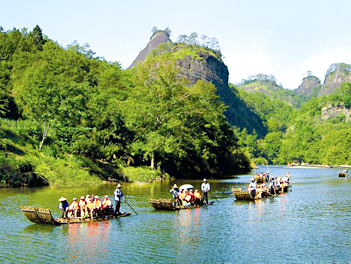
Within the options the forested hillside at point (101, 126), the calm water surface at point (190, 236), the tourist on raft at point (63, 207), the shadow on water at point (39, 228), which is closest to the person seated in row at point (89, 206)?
the calm water surface at point (190, 236)

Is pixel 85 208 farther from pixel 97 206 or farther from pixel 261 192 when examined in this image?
pixel 261 192

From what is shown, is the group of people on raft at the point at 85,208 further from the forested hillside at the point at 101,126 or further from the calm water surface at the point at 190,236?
the forested hillside at the point at 101,126

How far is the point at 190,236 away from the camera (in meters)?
27.6

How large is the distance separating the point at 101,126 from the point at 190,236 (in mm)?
44484

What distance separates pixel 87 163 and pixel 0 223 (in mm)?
31990

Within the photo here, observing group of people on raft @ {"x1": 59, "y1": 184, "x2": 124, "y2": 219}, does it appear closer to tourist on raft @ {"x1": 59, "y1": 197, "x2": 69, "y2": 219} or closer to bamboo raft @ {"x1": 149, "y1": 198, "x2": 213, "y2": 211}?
tourist on raft @ {"x1": 59, "y1": 197, "x2": 69, "y2": 219}

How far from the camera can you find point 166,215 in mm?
35156

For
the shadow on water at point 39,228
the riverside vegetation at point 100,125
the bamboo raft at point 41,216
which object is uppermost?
the riverside vegetation at point 100,125

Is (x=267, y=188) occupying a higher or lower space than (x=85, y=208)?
higher

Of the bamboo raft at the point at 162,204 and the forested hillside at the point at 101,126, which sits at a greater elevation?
the forested hillside at the point at 101,126

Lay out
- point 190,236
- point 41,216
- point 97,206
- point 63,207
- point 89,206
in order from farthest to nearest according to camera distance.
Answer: point 97,206
point 89,206
point 63,207
point 41,216
point 190,236

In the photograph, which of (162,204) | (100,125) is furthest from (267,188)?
(100,125)

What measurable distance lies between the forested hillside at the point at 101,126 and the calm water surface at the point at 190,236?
1650 centimetres

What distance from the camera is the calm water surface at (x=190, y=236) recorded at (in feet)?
74.8
